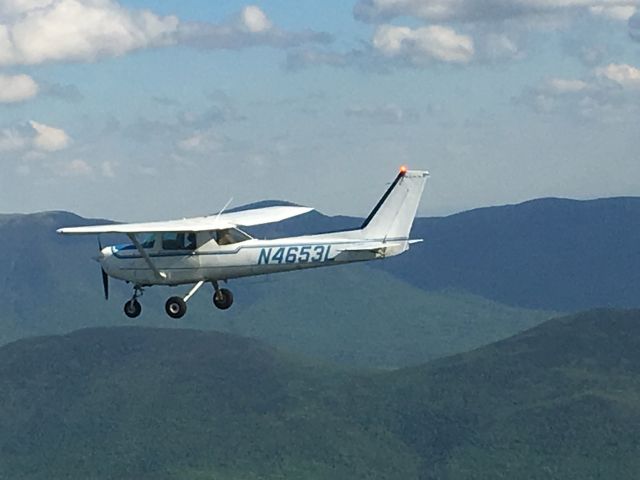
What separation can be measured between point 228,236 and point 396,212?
31.7 ft

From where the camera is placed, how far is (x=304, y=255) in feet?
220

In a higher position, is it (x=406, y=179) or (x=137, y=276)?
(x=406, y=179)

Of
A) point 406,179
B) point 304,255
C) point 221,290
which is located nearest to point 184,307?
point 221,290

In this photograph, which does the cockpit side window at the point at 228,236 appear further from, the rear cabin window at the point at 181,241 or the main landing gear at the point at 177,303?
the main landing gear at the point at 177,303

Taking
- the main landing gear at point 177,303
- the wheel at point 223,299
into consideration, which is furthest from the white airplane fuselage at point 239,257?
the wheel at point 223,299

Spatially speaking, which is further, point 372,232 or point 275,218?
point 275,218

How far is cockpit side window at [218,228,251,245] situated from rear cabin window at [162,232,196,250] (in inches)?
52.0

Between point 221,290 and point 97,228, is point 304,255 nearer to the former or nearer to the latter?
point 221,290

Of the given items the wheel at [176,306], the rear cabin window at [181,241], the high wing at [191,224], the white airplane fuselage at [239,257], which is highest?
the high wing at [191,224]

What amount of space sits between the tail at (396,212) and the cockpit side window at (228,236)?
7.38 m

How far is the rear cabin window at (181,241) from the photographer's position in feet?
220

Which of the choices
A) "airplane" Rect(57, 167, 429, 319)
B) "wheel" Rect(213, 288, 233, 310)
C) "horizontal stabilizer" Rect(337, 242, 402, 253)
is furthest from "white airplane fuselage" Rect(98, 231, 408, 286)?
"wheel" Rect(213, 288, 233, 310)

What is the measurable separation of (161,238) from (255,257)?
553cm

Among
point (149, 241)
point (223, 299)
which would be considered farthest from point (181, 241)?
point (223, 299)
